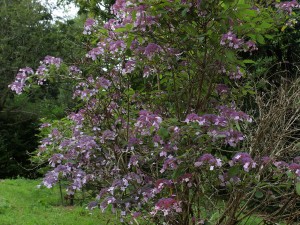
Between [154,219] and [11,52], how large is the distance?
12.2 meters

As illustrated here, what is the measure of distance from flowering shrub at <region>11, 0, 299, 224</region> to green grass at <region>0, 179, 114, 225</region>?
217 cm

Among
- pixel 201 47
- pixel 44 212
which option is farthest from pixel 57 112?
pixel 201 47

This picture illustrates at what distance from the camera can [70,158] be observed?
348 centimetres

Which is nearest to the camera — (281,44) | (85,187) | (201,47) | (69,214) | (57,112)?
(201,47)

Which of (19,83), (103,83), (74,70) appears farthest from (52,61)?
(103,83)

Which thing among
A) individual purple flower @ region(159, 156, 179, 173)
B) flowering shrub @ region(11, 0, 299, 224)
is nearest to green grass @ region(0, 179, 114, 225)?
flowering shrub @ region(11, 0, 299, 224)

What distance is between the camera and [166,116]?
352 cm

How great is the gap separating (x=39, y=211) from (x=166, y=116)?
12.8 ft

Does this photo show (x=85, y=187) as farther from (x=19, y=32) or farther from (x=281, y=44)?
(x=19, y=32)

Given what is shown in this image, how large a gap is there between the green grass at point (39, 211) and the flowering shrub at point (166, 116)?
7.13 feet

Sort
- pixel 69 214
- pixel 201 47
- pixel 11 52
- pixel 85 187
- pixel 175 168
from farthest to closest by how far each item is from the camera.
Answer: pixel 11 52 < pixel 69 214 < pixel 85 187 < pixel 201 47 < pixel 175 168

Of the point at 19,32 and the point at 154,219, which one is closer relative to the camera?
the point at 154,219

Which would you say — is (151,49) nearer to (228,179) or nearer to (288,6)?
(228,179)

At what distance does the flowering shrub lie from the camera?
9.21ft
